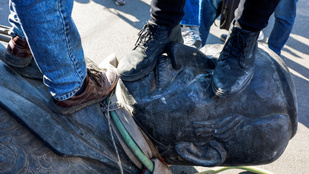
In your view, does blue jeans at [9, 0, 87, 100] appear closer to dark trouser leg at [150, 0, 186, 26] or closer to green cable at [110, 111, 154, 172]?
green cable at [110, 111, 154, 172]

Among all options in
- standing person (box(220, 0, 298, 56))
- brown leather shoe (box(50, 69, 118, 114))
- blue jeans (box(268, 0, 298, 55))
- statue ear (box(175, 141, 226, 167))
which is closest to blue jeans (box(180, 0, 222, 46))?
standing person (box(220, 0, 298, 56))

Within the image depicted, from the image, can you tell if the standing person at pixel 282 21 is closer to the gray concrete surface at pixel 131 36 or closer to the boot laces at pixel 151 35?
the gray concrete surface at pixel 131 36

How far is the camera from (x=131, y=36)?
3.20 metres

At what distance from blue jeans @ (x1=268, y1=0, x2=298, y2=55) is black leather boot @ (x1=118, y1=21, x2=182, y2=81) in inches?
68.0

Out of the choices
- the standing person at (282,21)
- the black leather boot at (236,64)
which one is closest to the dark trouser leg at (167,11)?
the black leather boot at (236,64)

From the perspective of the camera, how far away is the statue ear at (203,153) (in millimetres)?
1199

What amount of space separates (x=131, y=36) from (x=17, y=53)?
7.15 feet

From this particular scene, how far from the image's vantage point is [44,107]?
1.14m

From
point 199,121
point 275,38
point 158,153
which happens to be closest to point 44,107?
point 158,153

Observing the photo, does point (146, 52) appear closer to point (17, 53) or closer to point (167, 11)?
point (167, 11)

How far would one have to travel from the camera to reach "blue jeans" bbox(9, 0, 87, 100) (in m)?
0.90

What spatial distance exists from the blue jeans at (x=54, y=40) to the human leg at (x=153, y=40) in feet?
0.76

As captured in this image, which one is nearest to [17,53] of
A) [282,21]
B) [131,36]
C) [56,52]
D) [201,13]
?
[56,52]

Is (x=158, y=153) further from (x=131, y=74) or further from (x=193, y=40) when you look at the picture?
(x=193, y=40)
